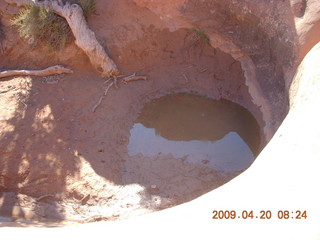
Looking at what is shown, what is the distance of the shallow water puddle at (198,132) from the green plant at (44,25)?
6.44 ft

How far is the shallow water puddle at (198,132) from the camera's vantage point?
4.58m

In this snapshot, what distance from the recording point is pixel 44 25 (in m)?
5.59

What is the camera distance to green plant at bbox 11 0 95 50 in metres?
5.56

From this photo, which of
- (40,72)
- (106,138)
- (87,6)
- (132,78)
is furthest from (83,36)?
(106,138)

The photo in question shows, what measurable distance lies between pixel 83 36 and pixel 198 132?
2495mm

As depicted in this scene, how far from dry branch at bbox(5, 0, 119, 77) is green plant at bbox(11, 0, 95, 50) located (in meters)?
0.12

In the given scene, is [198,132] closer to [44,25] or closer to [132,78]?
[132,78]

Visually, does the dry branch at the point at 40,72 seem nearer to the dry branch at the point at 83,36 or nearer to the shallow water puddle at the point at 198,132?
the dry branch at the point at 83,36

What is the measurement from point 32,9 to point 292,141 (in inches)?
194

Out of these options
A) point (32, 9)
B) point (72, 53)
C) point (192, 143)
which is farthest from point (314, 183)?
point (32, 9)
